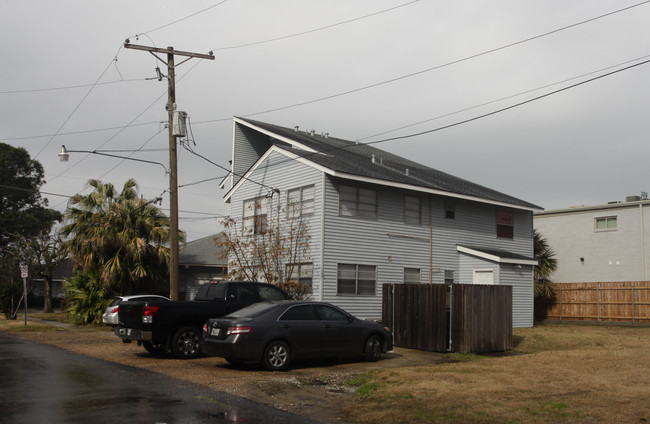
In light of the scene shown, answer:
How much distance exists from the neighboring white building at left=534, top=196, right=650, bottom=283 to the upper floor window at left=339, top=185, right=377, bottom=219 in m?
16.9

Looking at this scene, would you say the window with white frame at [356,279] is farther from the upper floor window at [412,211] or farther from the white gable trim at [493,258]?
the white gable trim at [493,258]

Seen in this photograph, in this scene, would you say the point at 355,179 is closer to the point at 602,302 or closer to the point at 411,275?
the point at 411,275

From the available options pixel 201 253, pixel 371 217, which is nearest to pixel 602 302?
pixel 371 217

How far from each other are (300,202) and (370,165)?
12.3 feet

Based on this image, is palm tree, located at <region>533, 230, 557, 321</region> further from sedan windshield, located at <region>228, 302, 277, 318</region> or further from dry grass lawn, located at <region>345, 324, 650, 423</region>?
→ sedan windshield, located at <region>228, 302, 277, 318</region>

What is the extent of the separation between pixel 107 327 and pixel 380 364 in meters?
15.7

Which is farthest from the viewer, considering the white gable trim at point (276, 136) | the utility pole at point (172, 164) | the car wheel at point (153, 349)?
the white gable trim at point (276, 136)

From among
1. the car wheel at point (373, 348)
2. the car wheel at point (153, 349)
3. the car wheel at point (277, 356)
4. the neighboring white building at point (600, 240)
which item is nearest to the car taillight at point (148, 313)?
the car wheel at point (153, 349)

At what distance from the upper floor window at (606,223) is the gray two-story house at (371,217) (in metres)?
7.46

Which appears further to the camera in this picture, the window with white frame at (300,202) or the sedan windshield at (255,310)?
the window with white frame at (300,202)

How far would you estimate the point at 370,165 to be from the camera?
84.4 ft

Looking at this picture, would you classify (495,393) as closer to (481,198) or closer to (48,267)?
(481,198)

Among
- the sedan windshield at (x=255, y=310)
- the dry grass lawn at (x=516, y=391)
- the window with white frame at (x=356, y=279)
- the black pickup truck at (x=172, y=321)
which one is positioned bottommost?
the dry grass lawn at (x=516, y=391)

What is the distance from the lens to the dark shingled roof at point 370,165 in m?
23.5
